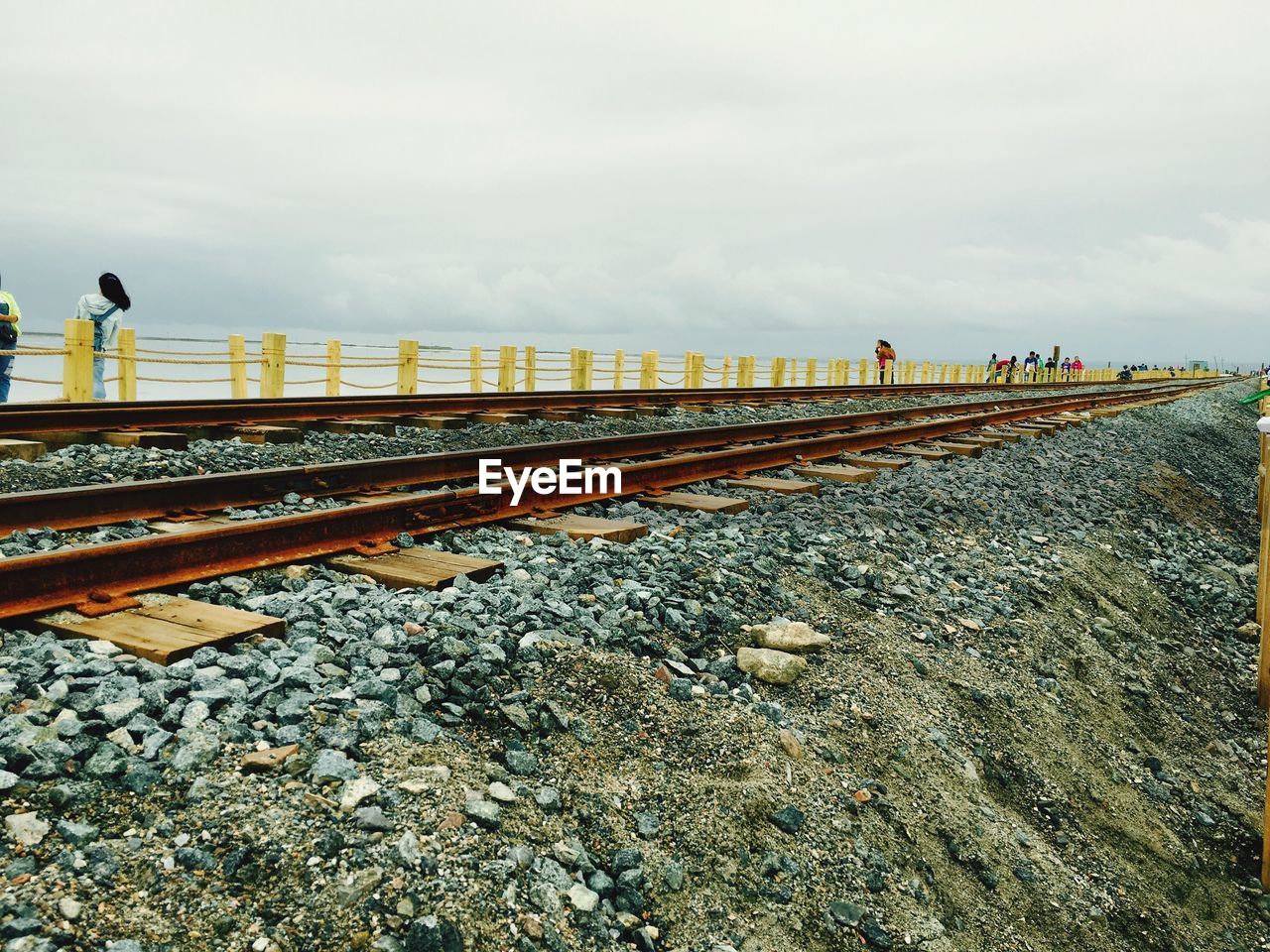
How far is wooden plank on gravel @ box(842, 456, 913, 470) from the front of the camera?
30.8ft

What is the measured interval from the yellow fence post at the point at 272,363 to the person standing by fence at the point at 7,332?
3.53m

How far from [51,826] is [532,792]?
1195mm

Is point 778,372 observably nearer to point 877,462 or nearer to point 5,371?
point 877,462

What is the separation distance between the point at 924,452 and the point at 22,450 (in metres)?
8.49

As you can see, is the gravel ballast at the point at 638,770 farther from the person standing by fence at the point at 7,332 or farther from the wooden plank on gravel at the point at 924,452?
the person standing by fence at the point at 7,332

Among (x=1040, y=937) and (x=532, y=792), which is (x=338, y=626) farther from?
(x=1040, y=937)

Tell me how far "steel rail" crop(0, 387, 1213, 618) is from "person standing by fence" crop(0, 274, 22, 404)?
9028 millimetres

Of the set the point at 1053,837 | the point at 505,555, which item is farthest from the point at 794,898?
the point at 505,555

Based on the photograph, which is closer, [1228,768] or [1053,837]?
[1053,837]

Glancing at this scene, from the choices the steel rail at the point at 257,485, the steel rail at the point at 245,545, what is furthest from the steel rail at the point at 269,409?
the steel rail at the point at 245,545

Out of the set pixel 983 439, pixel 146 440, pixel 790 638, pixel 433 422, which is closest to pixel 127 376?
pixel 433 422

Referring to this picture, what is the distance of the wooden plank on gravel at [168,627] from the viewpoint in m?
3.23

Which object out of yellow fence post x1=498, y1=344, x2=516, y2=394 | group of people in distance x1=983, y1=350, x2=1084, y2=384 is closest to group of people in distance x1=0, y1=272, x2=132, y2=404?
yellow fence post x1=498, y1=344, x2=516, y2=394

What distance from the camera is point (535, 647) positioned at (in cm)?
353
